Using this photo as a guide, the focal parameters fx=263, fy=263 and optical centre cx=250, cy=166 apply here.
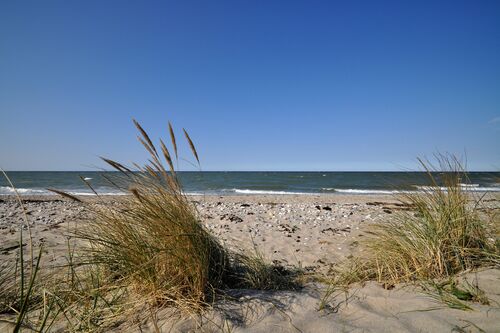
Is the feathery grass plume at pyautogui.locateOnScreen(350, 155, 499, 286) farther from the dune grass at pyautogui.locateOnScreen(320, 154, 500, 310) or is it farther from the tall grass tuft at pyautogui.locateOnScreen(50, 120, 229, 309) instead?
the tall grass tuft at pyautogui.locateOnScreen(50, 120, 229, 309)

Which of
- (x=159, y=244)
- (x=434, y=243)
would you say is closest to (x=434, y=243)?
(x=434, y=243)

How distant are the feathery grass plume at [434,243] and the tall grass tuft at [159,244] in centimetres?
165

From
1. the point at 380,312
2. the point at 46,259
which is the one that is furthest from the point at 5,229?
the point at 380,312

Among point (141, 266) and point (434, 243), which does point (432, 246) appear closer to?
point (434, 243)

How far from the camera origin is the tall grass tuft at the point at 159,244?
1.98m

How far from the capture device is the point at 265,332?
1.67 metres

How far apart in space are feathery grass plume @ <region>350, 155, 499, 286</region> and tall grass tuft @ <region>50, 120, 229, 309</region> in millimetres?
1650

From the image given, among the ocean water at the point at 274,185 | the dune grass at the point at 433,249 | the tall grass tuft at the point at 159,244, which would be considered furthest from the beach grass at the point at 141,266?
the dune grass at the point at 433,249

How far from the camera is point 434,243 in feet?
8.28

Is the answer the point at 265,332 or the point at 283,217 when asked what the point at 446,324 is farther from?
the point at 283,217

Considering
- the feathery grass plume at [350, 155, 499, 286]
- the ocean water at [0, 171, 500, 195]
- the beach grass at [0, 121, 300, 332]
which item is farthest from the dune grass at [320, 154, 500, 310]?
the beach grass at [0, 121, 300, 332]

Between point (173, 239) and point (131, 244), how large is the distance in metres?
0.34

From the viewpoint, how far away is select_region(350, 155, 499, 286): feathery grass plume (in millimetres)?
2432

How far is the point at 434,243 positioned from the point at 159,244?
254 centimetres
